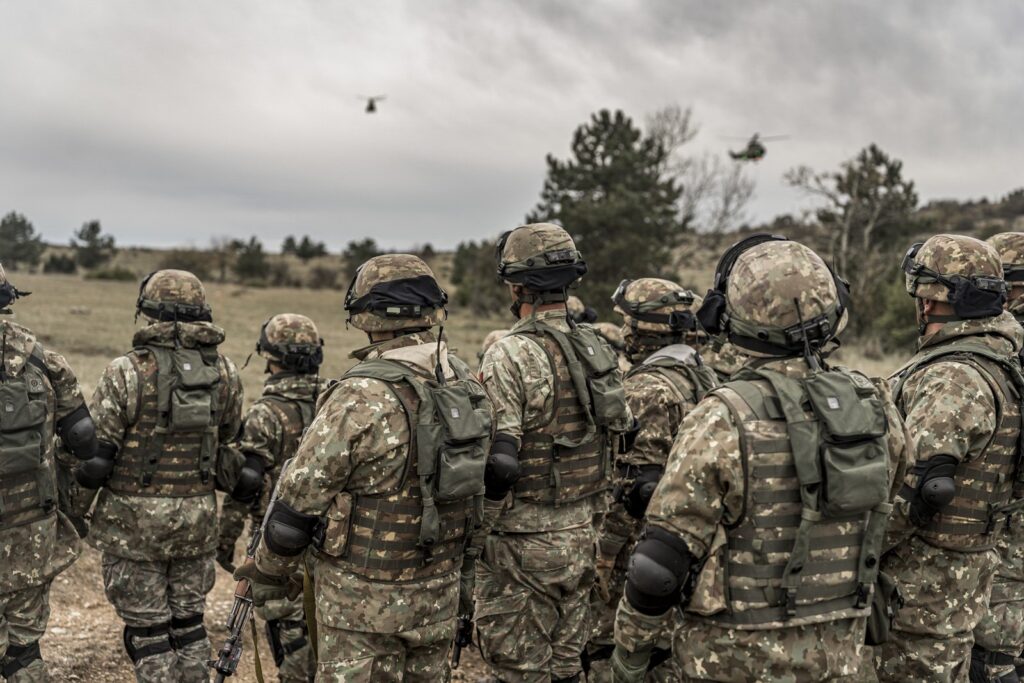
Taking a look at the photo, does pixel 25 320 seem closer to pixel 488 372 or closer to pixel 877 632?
pixel 488 372

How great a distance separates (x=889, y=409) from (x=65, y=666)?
598cm

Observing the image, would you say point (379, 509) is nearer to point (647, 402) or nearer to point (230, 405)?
point (647, 402)

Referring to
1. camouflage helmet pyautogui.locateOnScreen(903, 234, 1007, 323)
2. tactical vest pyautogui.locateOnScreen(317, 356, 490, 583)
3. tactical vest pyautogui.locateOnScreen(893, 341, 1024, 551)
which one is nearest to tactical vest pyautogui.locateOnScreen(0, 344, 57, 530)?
tactical vest pyautogui.locateOnScreen(317, 356, 490, 583)

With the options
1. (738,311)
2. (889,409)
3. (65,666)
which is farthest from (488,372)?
(65,666)

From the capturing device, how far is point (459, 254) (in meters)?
46.8

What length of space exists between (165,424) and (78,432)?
61 centimetres

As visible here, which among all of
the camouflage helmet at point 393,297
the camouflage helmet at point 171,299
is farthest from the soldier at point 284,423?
the camouflage helmet at point 393,297

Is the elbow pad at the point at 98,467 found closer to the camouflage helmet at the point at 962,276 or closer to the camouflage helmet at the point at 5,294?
the camouflage helmet at the point at 5,294

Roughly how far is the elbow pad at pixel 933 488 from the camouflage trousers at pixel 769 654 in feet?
4.09

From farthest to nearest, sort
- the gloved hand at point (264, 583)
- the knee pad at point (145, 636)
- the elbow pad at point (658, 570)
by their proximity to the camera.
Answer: the knee pad at point (145, 636) → the gloved hand at point (264, 583) → the elbow pad at point (658, 570)

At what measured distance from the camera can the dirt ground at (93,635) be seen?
6242 millimetres

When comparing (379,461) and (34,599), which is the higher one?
(379,461)

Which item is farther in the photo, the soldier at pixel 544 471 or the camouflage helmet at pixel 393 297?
the soldier at pixel 544 471

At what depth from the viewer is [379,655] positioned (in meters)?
3.84
